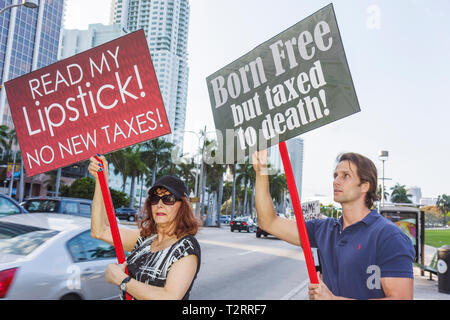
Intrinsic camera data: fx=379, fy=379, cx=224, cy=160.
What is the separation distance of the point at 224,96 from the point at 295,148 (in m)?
0.73

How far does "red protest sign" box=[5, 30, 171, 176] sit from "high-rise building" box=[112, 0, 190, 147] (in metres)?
166

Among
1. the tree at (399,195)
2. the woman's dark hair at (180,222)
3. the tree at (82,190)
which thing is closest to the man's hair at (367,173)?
the woman's dark hair at (180,222)

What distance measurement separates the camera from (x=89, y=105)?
2.82 m

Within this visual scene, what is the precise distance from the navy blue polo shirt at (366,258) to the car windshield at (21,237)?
3183mm

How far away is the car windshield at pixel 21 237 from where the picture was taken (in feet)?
12.8

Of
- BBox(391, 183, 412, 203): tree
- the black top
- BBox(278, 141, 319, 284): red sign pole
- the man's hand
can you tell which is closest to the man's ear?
BBox(278, 141, 319, 284): red sign pole

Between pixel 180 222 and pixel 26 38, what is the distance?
117 m

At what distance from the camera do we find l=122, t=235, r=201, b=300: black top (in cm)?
210

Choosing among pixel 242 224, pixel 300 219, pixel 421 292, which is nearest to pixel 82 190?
pixel 242 224

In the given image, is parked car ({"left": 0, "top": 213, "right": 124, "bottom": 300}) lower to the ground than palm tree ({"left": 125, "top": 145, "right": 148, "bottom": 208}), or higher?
lower

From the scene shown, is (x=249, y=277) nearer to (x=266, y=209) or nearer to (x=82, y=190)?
(x=266, y=209)

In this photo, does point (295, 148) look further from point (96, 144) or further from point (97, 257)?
point (97, 257)

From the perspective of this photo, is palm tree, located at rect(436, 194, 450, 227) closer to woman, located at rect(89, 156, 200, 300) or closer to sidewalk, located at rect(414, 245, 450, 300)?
sidewalk, located at rect(414, 245, 450, 300)

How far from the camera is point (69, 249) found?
4316mm
